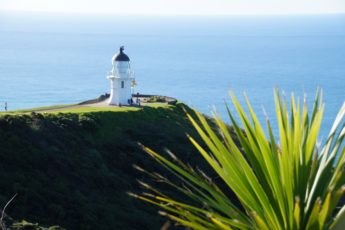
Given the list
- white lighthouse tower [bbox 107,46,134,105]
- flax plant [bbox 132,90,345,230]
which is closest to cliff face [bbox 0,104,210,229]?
white lighthouse tower [bbox 107,46,134,105]

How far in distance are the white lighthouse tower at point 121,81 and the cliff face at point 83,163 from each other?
8.18 feet

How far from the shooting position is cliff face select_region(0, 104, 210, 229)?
26188mm

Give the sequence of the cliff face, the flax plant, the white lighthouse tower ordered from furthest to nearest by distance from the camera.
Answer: the white lighthouse tower, the cliff face, the flax plant

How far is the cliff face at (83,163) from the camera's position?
26.2 metres

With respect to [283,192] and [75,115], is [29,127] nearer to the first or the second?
[75,115]

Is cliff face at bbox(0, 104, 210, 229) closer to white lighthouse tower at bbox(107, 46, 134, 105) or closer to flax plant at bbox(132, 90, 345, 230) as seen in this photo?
white lighthouse tower at bbox(107, 46, 134, 105)

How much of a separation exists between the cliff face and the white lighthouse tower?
2492 mm

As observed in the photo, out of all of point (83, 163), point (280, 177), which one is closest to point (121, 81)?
point (83, 163)

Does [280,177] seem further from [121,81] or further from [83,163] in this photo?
[121,81]

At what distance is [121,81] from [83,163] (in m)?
13.3

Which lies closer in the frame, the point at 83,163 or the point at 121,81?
the point at 83,163

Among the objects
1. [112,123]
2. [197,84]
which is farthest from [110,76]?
[197,84]

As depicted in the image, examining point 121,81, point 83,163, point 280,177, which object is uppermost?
point 121,81

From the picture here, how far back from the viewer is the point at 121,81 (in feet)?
151
